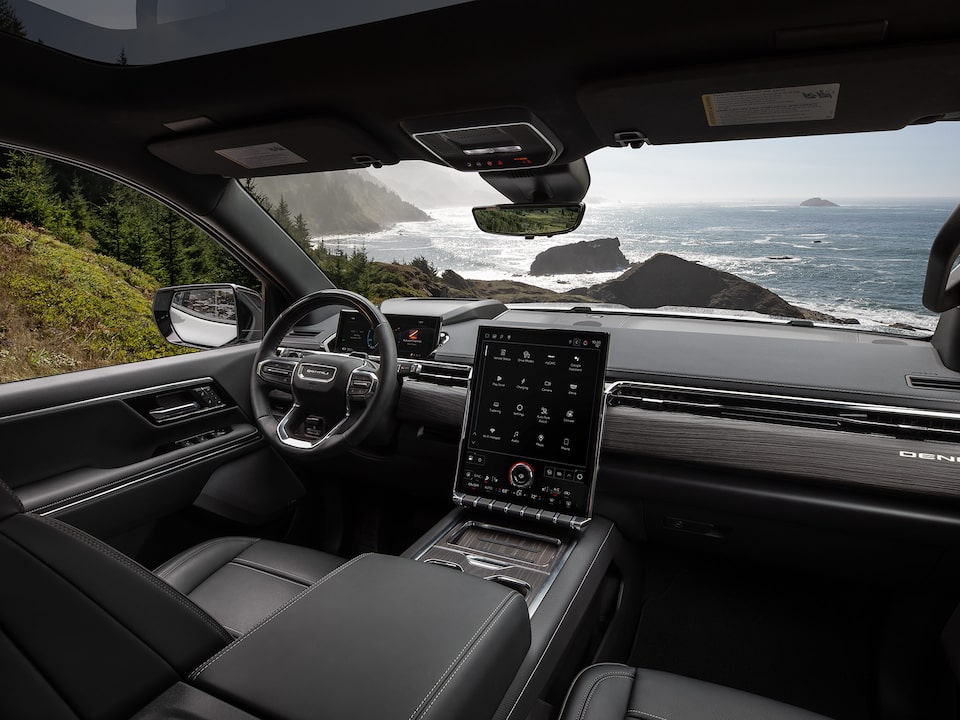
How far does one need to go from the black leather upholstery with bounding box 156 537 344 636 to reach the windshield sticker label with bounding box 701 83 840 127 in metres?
1.72

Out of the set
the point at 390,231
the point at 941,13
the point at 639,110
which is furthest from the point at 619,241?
the point at 941,13

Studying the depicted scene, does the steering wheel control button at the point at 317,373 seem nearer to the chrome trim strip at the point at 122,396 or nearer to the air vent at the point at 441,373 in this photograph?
the air vent at the point at 441,373

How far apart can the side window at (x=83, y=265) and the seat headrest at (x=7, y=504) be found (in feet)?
5.34

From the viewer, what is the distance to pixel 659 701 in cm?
134

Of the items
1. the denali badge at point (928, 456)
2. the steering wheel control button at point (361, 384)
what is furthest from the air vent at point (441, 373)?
the denali badge at point (928, 456)

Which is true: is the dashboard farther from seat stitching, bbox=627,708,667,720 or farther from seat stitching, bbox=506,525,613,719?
seat stitching, bbox=627,708,667,720

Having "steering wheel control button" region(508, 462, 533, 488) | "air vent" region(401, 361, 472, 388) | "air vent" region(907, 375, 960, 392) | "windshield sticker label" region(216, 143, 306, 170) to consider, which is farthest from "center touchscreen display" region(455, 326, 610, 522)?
"windshield sticker label" region(216, 143, 306, 170)

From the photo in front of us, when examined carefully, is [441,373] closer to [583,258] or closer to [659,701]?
[583,258]

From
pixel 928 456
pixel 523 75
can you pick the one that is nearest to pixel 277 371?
pixel 523 75

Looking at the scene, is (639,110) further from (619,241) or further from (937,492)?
(937,492)

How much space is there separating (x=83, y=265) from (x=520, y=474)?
2122 mm

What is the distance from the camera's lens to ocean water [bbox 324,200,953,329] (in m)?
2.07

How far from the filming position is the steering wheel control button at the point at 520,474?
1.91m

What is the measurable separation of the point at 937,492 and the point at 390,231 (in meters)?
2.35
